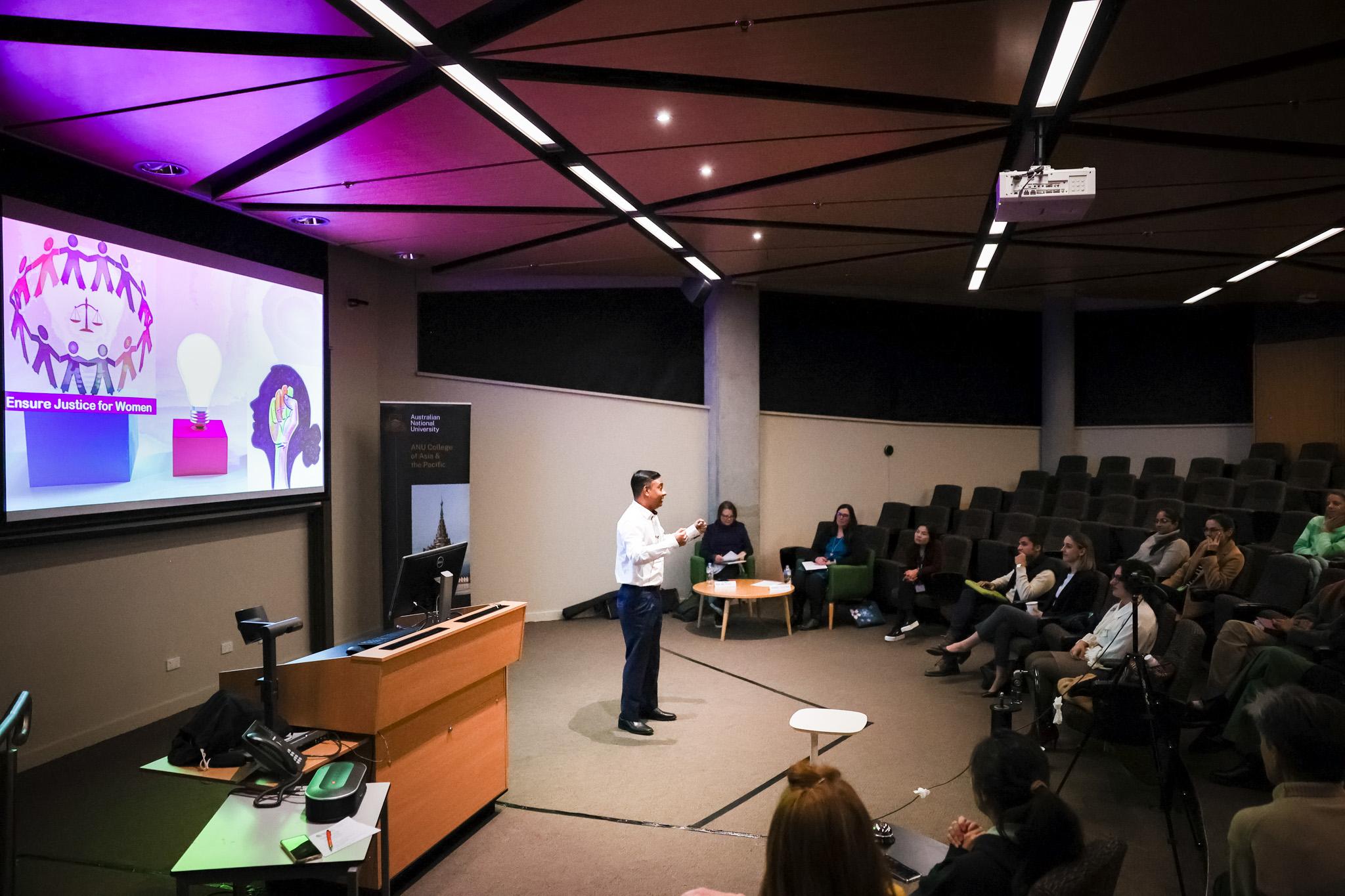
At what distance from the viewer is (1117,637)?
4.59 meters

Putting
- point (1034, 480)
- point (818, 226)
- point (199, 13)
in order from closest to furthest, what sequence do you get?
point (199, 13) → point (818, 226) → point (1034, 480)

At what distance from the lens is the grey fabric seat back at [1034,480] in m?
10.1

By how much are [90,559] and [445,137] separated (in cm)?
305

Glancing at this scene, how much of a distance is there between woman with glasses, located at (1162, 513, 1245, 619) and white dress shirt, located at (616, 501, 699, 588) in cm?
364

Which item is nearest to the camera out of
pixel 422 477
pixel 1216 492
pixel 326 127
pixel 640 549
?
pixel 326 127

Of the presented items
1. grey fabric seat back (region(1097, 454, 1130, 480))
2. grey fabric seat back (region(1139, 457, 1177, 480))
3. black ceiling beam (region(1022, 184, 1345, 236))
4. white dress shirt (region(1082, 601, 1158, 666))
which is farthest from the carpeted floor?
grey fabric seat back (region(1139, 457, 1177, 480))

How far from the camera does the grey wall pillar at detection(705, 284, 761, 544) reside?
29.9 ft

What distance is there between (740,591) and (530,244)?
3263mm

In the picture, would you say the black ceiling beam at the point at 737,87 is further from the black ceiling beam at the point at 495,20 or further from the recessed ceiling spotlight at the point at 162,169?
the recessed ceiling spotlight at the point at 162,169

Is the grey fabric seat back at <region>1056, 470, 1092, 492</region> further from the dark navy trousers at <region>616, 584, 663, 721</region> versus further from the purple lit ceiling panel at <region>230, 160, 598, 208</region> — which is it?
the purple lit ceiling panel at <region>230, 160, 598, 208</region>

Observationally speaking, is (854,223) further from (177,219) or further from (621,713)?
(177,219)

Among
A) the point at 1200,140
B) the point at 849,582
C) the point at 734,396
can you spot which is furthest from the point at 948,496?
the point at 1200,140

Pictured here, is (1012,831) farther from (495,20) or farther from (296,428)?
(296,428)

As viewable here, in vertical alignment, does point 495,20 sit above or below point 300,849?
above
